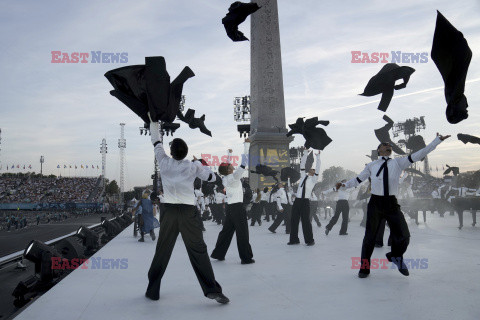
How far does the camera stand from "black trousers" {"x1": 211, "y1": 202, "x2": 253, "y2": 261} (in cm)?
737

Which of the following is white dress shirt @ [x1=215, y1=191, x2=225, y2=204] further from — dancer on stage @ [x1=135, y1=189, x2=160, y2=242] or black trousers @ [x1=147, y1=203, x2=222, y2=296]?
black trousers @ [x1=147, y1=203, x2=222, y2=296]

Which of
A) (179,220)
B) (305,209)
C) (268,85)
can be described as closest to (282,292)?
(179,220)

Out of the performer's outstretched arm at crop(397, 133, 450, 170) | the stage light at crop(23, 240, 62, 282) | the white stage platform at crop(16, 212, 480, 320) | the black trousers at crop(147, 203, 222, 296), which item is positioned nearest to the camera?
the white stage platform at crop(16, 212, 480, 320)

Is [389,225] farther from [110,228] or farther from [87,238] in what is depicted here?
[110,228]

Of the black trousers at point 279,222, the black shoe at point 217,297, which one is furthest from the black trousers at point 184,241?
the black trousers at point 279,222

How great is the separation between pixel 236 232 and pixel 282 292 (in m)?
2.64

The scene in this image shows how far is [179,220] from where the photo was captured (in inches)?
184

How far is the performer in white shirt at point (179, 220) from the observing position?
179 inches

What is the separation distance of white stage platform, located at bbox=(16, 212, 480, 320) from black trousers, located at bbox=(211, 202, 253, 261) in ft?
0.79

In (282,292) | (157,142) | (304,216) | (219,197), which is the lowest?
(282,292)

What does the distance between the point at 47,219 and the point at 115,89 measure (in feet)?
138

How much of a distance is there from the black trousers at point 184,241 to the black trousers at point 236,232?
278cm

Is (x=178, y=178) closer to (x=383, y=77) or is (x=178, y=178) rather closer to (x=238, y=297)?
(x=238, y=297)

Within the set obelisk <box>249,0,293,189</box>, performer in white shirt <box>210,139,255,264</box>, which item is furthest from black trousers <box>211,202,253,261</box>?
obelisk <box>249,0,293,189</box>
